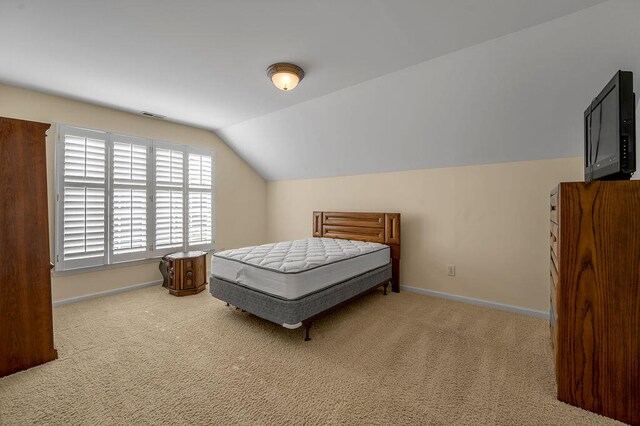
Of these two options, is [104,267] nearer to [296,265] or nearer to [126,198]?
[126,198]

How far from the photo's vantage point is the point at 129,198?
12.6 ft

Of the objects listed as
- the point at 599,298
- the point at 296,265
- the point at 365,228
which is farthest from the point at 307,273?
the point at 599,298

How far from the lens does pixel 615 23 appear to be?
74.7 inches

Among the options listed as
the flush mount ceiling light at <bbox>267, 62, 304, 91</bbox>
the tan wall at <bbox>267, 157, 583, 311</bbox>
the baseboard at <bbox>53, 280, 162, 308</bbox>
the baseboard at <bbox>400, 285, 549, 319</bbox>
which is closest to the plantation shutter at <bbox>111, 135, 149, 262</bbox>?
the baseboard at <bbox>53, 280, 162, 308</bbox>

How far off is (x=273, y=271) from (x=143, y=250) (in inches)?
101

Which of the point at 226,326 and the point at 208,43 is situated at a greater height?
the point at 208,43

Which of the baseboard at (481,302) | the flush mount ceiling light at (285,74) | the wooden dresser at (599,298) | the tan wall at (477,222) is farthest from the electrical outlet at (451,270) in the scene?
the flush mount ceiling light at (285,74)

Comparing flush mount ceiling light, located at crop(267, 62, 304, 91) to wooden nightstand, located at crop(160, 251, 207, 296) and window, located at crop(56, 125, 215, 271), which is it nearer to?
window, located at crop(56, 125, 215, 271)

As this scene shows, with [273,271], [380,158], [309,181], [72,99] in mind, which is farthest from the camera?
[309,181]

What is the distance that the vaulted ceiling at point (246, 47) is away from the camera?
1879 millimetres

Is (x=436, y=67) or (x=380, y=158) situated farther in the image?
(x=380, y=158)

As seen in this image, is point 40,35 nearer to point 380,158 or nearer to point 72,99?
point 72,99

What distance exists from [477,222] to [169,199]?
426 centimetres

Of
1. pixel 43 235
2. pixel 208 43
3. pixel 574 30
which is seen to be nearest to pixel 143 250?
pixel 43 235
